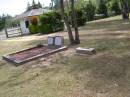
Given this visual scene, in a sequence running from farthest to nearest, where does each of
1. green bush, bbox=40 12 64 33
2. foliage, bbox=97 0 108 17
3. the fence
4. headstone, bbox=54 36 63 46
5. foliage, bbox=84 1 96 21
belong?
foliage, bbox=97 0 108 17 → foliage, bbox=84 1 96 21 → the fence → green bush, bbox=40 12 64 33 → headstone, bbox=54 36 63 46

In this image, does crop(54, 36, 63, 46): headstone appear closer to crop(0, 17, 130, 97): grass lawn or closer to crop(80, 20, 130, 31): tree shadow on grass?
crop(0, 17, 130, 97): grass lawn

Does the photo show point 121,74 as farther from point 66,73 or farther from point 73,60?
point 73,60

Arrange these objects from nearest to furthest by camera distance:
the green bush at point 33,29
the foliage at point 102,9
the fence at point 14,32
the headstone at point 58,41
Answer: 1. the headstone at point 58,41
2. the green bush at point 33,29
3. the fence at point 14,32
4. the foliage at point 102,9

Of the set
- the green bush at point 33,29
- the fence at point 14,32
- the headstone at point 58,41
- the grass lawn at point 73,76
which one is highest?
the headstone at point 58,41

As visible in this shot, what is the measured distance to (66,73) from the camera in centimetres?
902

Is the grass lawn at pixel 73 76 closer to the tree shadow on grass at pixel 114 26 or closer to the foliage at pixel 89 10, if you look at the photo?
the tree shadow on grass at pixel 114 26

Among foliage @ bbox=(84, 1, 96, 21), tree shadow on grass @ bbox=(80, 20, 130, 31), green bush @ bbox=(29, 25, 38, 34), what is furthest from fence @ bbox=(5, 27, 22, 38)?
foliage @ bbox=(84, 1, 96, 21)

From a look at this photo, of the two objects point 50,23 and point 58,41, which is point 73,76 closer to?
point 58,41

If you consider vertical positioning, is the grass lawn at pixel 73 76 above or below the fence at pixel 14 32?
above

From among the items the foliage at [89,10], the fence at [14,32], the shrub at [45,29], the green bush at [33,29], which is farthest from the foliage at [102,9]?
the shrub at [45,29]

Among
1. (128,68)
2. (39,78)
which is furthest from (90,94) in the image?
(39,78)

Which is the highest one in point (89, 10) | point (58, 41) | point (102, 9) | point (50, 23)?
point (89, 10)

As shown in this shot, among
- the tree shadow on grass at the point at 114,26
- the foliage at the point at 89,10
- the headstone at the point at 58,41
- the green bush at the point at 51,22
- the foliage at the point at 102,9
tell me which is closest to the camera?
the headstone at the point at 58,41

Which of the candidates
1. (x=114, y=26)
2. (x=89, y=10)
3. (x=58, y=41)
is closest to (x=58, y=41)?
(x=58, y=41)
